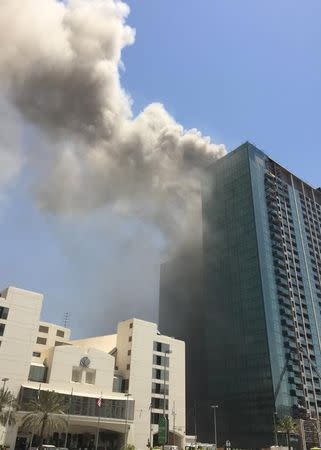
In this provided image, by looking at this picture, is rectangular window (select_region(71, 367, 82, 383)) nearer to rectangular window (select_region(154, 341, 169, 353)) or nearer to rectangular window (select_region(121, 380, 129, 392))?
rectangular window (select_region(121, 380, 129, 392))

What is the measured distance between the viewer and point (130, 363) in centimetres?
11738

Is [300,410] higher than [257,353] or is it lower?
lower

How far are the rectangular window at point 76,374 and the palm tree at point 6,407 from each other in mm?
19023

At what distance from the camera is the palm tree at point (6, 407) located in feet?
272

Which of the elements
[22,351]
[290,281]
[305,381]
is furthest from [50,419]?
[290,281]

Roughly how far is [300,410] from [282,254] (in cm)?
5249

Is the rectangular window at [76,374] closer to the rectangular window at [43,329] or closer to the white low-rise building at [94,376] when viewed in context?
the white low-rise building at [94,376]

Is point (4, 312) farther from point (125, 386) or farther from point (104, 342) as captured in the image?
point (104, 342)

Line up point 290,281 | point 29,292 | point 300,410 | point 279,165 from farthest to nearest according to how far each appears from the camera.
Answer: point 279,165, point 290,281, point 300,410, point 29,292

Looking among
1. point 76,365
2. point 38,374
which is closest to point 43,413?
point 38,374

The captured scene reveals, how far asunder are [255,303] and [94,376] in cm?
6467

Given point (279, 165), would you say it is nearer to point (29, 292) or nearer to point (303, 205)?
point (303, 205)

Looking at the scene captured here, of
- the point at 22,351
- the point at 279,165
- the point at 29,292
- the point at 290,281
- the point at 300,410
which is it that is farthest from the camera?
the point at 279,165

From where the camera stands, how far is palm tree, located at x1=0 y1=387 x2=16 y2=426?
82.9 metres
